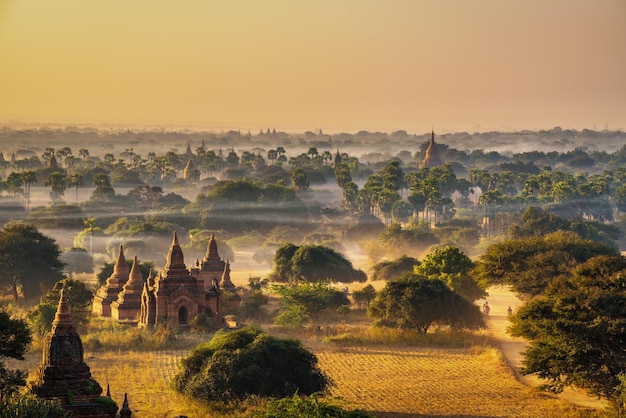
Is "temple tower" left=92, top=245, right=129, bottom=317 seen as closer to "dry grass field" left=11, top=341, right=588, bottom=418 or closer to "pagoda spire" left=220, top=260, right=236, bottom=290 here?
"pagoda spire" left=220, top=260, right=236, bottom=290

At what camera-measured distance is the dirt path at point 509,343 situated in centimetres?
3953

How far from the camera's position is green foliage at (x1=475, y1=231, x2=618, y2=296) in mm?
53156

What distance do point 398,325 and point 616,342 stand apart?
14461mm

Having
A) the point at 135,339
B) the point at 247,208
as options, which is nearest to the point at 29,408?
the point at 135,339

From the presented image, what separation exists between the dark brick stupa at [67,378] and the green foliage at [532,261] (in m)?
27.6

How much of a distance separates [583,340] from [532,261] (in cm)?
1594

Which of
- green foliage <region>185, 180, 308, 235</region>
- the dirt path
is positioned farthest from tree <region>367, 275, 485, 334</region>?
green foliage <region>185, 180, 308, 235</region>

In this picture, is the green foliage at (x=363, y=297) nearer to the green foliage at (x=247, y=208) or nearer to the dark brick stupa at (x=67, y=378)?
the dark brick stupa at (x=67, y=378)

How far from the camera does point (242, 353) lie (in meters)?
36.1

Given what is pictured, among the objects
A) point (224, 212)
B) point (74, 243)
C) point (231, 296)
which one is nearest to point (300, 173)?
point (224, 212)

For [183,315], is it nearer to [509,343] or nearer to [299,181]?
[509,343]

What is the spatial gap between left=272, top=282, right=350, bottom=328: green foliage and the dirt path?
789 centimetres

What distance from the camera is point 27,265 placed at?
Answer: 6175 cm

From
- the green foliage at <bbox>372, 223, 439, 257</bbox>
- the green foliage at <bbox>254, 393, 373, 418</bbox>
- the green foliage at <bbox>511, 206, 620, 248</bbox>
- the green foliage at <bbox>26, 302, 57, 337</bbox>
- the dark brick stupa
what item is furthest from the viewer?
the green foliage at <bbox>372, 223, 439, 257</bbox>
